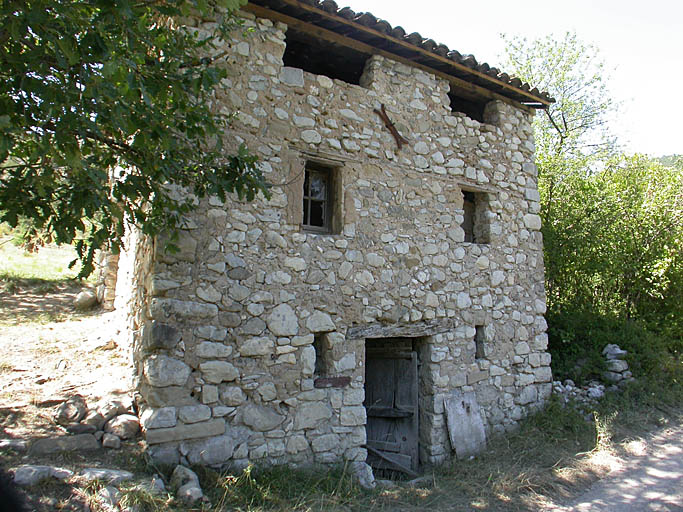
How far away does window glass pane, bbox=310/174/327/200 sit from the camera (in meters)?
5.33

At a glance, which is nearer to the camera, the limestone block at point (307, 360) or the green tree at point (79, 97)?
the green tree at point (79, 97)

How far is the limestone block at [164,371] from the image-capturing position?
13.1 ft

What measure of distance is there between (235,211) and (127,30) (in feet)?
6.72

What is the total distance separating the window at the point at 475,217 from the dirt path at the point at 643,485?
3157mm

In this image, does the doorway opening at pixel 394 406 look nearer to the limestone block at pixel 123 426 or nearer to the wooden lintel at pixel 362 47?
the limestone block at pixel 123 426

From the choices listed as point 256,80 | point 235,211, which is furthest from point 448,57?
point 235,211

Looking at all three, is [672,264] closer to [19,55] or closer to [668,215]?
[668,215]

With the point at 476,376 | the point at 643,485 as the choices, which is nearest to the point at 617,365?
the point at 643,485

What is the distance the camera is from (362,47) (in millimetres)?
5516

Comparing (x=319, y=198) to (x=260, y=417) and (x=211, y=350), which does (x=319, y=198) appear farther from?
(x=260, y=417)

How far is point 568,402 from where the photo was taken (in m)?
6.92

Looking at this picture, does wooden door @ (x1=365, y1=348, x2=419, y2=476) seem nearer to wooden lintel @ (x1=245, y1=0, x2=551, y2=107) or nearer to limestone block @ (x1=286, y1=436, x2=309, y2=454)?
limestone block @ (x1=286, y1=436, x2=309, y2=454)

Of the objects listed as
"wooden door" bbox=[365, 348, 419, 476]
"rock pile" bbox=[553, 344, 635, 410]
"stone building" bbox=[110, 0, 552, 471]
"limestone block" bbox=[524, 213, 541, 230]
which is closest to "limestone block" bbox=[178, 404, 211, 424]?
"stone building" bbox=[110, 0, 552, 471]

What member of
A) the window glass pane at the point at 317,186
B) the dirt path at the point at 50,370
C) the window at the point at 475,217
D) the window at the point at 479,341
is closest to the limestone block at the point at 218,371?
the dirt path at the point at 50,370
